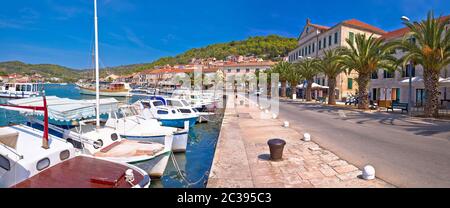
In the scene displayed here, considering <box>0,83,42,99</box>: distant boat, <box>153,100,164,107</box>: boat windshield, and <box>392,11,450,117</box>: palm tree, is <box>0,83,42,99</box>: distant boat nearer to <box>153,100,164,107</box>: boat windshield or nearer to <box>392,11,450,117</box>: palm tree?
<box>153,100,164,107</box>: boat windshield

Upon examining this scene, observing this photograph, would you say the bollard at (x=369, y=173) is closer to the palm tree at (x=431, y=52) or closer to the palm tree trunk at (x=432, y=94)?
the palm tree at (x=431, y=52)

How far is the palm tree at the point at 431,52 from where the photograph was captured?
19.4 m

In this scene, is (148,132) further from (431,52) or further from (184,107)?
(431,52)

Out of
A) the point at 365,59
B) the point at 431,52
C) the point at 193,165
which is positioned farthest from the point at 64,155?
the point at 365,59

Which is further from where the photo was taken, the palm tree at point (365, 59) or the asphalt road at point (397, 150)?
the palm tree at point (365, 59)

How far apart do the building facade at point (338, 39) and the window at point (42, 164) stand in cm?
4024

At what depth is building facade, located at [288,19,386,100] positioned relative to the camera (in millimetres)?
47125

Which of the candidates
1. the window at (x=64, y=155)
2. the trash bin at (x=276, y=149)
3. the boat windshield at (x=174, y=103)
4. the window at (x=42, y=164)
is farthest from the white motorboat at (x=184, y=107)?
the window at (x=42, y=164)

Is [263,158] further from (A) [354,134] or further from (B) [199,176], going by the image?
(A) [354,134]

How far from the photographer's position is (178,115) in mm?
21438

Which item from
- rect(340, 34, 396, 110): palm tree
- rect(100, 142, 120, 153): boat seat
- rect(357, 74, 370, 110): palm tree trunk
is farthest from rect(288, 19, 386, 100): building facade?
rect(100, 142, 120, 153): boat seat

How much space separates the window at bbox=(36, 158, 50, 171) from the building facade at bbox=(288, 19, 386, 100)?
40238 millimetres

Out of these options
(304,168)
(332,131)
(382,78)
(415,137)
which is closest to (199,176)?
(304,168)

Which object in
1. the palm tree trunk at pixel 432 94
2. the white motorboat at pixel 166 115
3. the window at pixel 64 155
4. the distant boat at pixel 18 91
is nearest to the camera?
the window at pixel 64 155
